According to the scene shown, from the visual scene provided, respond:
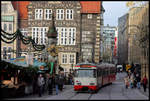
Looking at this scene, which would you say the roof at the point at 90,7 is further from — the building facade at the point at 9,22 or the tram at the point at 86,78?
the tram at the point at 86,78

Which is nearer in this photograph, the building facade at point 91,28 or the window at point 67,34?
the window at point 67,34

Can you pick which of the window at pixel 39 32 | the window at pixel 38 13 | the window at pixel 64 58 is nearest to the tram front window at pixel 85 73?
the window at pixel 64 58

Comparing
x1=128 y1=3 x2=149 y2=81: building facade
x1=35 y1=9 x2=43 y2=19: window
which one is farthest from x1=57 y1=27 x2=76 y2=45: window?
x1=128 y1=3 x2=149 y2=81: building facade

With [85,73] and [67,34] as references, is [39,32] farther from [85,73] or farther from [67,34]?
[85,73]

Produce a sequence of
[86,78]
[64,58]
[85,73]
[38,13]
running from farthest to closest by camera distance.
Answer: [38,13]
[64,58]
[85,73]
[86,78]

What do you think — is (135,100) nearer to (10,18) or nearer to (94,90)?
(94,90)

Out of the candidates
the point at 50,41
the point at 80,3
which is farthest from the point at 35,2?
the point at 50,41

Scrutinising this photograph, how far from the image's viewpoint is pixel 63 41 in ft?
199

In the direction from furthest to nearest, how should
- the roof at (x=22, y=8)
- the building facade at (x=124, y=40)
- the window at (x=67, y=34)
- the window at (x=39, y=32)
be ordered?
the building facade at (x=124, y=40)
the roof at (x=22, y=8)
the window at (x=39, y=32)
the window at (x=67, y=34)

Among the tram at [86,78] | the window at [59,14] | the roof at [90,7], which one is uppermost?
the roof at [90,7]

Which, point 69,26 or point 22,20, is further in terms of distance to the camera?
point 22,20

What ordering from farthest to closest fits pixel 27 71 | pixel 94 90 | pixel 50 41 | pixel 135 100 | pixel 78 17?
pixel 78 17, pixel 50 41, pixel 94 90, pixel 27 71, pixel 135 100

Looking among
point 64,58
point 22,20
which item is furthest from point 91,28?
point 22,20

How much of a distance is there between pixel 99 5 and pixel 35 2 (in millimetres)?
9723
